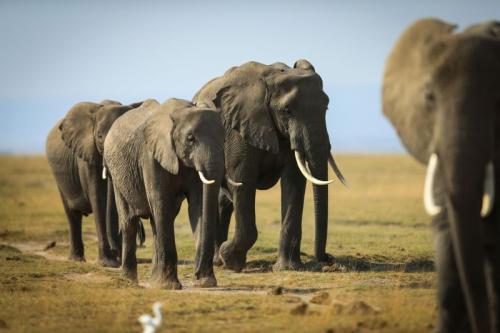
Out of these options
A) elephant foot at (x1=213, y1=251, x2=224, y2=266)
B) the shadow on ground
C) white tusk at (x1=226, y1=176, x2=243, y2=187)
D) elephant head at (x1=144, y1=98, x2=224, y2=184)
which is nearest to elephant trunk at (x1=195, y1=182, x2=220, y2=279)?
elephant head at (x1=144, y1=98, x2=224, y2=184)

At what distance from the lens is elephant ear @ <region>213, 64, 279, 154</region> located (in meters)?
17.0

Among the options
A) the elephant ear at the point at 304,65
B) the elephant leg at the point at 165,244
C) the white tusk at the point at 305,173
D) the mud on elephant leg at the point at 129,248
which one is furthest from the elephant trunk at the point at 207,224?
the elephant ear at the point at 304,65

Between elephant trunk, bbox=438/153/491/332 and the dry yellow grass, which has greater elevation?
elephant trunk, bbox=438/153/491/332

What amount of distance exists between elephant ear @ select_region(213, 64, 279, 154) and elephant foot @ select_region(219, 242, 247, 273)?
166cm

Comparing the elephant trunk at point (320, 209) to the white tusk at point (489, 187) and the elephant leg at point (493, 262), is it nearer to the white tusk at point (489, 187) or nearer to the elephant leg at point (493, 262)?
the elephant leg at point (493, 262)

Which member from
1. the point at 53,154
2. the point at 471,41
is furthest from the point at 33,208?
the point at 471,41

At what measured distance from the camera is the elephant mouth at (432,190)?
8.31 metres

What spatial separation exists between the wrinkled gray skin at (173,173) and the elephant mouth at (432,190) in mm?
5542

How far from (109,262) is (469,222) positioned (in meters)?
11.7

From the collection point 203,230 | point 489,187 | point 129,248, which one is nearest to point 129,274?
point 129,248

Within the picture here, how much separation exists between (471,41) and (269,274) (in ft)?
26.5

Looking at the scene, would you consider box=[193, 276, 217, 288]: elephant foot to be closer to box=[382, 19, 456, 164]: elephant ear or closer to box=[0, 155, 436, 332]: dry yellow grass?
box=[0, 155, 436, 332]: dry yellow grass

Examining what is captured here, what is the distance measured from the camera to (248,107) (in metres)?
17.3

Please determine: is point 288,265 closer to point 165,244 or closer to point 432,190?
point 165,244
